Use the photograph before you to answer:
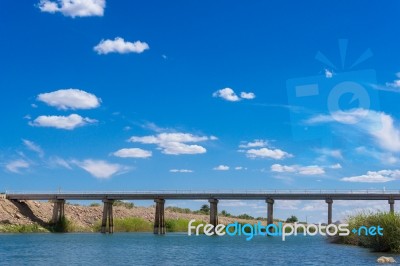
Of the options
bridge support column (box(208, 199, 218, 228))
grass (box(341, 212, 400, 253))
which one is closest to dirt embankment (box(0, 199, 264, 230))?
bridge support column (box(208, 199, 218, 228))

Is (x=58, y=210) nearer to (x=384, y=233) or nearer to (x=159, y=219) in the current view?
(x=159, y=219)

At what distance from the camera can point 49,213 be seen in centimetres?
13262

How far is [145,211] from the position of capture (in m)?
157

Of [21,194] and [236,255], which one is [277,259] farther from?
[21,194]

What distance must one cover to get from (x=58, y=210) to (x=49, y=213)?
13.3 meters

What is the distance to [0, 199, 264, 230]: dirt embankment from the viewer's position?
119m

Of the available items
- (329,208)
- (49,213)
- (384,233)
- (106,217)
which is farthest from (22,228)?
(384,233)

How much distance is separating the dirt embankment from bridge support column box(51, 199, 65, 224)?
3961 millimetres

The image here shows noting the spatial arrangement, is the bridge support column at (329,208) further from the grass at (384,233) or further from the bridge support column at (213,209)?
the grass at (384,233)

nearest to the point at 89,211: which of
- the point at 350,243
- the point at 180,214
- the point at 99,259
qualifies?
the point at 180,214

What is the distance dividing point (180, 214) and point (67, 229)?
49.4 meters

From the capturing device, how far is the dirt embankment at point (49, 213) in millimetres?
119344

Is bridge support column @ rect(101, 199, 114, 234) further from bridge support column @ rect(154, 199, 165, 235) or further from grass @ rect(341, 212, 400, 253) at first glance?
grass @ rect(341, 212, 400, 253)

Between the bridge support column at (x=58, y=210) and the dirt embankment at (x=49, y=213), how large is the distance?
396cm
